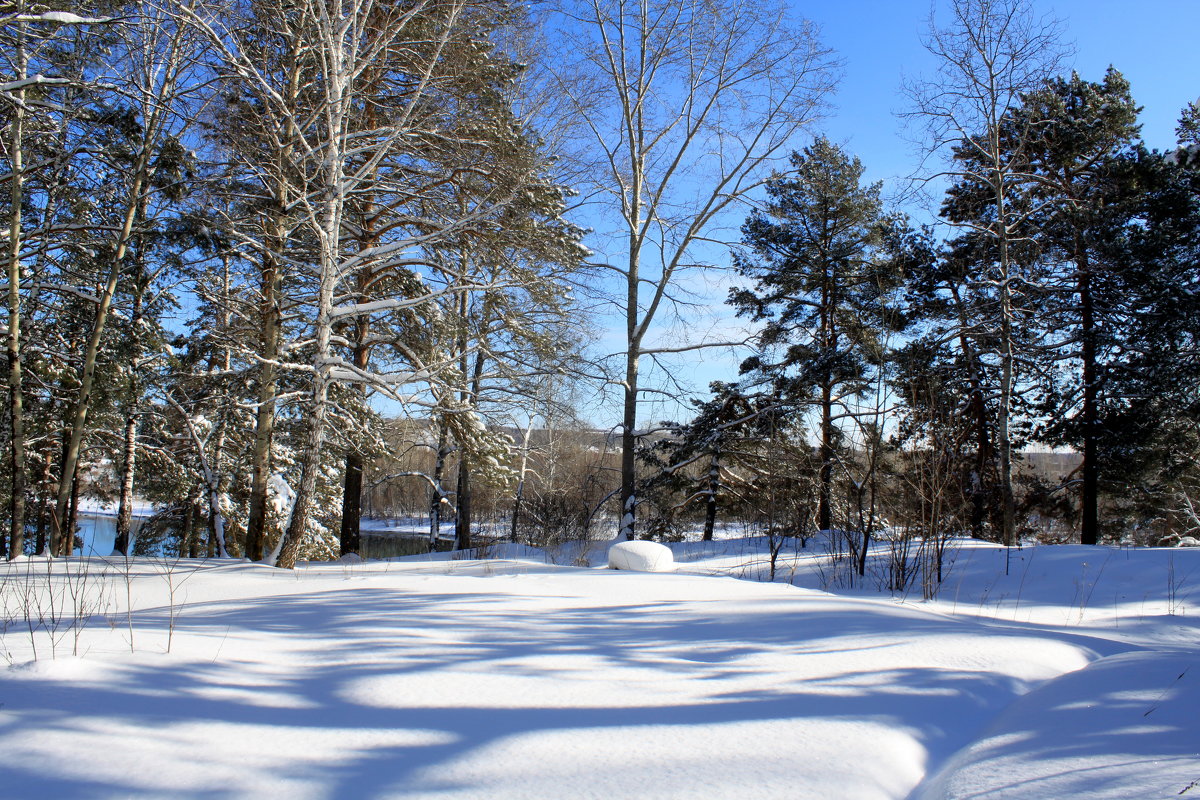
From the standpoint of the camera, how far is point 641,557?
23.9 ft

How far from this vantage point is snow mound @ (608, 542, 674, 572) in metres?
7.28

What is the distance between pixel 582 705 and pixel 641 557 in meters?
5.00

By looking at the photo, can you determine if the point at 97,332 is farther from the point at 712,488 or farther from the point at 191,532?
the point at 712,488

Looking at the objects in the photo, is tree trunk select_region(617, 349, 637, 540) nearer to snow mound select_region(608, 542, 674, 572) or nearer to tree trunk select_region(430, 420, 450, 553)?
tree trunk select_region(430, 420, 450, 553)

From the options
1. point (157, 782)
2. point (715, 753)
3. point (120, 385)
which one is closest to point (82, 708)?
point (157, 782)

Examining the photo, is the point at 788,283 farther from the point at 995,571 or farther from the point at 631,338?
the point at 995,571

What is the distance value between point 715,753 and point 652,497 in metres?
15.6

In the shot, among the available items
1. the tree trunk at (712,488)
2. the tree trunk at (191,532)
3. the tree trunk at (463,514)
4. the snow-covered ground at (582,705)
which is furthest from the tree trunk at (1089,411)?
the tree trunk at (191,532)

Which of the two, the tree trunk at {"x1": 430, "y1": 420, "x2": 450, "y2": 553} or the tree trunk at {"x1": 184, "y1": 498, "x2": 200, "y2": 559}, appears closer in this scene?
the tree trunk at {"x1": 430, "y1": 420, "x2": 450, "y2": 553}

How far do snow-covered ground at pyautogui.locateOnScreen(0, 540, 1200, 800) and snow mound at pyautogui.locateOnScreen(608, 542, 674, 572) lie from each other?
302 cm

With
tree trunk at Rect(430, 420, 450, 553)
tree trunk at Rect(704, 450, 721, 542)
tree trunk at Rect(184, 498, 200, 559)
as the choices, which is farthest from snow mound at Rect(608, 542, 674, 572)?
tree trunk at Rect(184, 498, 200, 559)

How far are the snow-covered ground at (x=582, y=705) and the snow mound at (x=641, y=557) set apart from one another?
302 centimetres

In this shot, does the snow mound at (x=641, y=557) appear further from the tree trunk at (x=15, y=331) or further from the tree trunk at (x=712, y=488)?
the tree trunk at (x=712, y=488)

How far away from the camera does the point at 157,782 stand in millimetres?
1701
